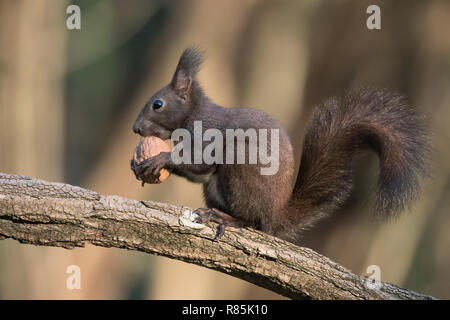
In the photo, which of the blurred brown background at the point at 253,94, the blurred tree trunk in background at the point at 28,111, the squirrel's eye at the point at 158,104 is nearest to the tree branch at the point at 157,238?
the squirrel's eye at the point at 158,104

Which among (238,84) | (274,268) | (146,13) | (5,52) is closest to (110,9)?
(146,13)

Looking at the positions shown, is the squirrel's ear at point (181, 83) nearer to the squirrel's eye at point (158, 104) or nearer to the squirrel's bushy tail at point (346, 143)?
the squirrel's eye at point (158, 104)

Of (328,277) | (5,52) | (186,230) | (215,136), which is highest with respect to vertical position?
(5,52)

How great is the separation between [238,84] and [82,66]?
14.4ft

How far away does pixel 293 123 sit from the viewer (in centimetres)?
543

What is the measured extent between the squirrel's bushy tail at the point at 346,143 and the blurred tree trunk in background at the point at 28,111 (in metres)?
3.45

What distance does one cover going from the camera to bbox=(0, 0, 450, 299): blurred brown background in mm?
5027

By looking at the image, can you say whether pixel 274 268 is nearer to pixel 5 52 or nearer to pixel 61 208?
pixel 61 208

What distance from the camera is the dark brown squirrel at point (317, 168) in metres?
2.44

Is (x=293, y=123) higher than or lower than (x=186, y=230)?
higher

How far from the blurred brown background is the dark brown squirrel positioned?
2169 millimetres

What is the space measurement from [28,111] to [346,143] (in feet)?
12.5

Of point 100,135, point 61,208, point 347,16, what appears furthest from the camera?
Result: point 100,135

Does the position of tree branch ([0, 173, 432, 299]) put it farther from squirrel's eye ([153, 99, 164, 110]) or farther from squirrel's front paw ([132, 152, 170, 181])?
squirrel's eye ([153, 99, 164, 110])
